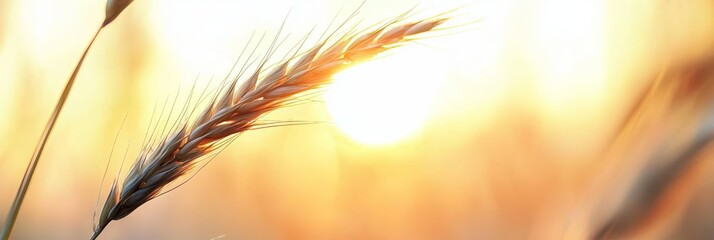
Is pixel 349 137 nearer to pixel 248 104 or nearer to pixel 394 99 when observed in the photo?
pixel 394 99

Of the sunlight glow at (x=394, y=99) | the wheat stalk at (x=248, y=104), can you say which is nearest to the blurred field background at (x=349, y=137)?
the sunlight glow at (x=394, y=99)

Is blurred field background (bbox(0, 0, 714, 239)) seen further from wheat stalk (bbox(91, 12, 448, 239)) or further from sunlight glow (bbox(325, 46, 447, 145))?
wheat stalk (bbox(91, 12, 448, 239))

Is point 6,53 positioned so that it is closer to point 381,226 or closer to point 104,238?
point 104,238

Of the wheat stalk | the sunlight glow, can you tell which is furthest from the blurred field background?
the wheat stalk

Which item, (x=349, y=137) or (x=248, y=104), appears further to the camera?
(x=349, y=137)

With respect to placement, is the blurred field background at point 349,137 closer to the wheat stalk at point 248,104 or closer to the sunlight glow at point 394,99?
the sunlight glow at point 394,99

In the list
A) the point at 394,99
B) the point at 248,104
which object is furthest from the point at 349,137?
the point at 248,104
